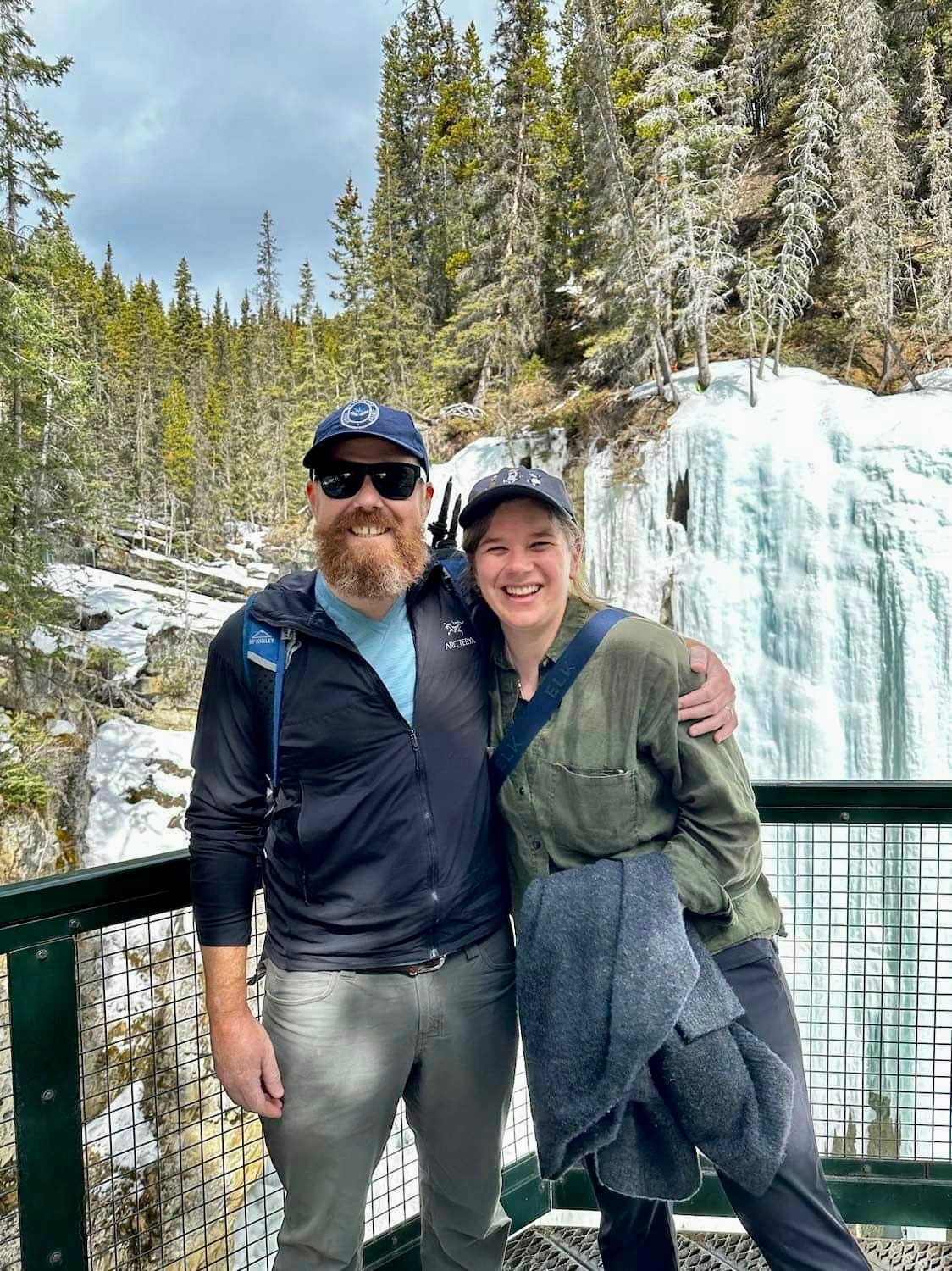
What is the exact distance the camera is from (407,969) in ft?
5.93

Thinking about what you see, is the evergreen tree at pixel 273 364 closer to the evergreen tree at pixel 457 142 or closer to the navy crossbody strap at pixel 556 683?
the evergreen tree at pixel 457 142

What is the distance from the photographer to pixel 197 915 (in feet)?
5.86

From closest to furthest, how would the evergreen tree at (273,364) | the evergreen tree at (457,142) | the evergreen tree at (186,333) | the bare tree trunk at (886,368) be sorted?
the bare tree trunk at (886,368) → the evergreen tree at (457,142) → the evergreen tree at (273,364) → the evergreen tree at (186,333)

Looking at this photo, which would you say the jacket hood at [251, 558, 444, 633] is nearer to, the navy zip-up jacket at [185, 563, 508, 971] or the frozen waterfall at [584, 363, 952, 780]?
the navy zip-up jacket at [185, 563, 508, 971]

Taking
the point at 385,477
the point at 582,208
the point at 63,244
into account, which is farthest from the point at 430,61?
the point at 385,477

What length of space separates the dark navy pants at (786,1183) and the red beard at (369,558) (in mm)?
1024

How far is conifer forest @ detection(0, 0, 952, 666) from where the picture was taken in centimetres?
1437

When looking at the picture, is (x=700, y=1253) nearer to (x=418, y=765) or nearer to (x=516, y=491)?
(x=418, y=765)

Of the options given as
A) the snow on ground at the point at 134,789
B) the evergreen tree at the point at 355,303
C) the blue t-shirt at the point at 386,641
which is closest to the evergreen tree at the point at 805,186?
the snow on ground at the point at 134,789

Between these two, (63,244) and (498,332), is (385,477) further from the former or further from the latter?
(498,332)

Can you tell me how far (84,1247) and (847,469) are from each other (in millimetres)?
Answer: 13139

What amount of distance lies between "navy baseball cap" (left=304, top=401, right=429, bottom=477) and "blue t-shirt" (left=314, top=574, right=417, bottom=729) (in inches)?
12.4

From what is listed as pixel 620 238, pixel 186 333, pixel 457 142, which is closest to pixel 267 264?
pixel 186 333

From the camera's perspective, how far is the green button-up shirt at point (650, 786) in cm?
166
